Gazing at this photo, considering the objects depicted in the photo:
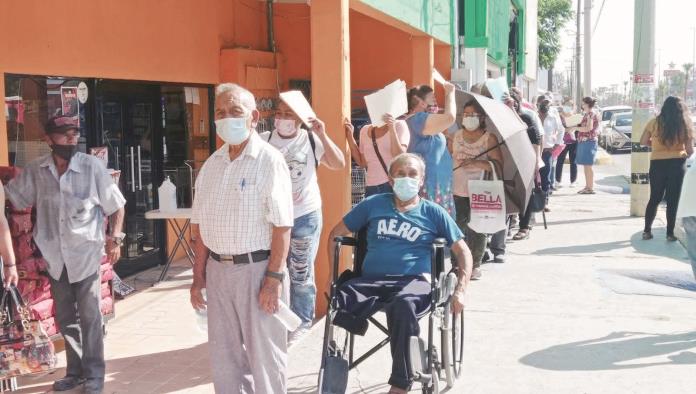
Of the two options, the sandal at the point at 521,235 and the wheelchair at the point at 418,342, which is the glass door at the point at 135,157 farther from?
the sandal at the point at 521,235

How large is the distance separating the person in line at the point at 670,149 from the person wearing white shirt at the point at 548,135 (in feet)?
8.46

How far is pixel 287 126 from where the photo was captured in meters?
Result: 5.88

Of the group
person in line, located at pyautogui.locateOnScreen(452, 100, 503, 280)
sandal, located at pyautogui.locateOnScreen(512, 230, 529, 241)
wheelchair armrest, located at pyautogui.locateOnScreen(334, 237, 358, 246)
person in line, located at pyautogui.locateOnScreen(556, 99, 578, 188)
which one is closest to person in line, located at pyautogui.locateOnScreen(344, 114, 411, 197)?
person in line, located at pyautogui.locateOnScreen(452, 100, 503, 280)

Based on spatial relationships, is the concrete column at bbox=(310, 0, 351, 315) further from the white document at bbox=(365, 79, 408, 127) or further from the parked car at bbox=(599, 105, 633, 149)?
the parked car at bbox=(599, 105, 633, 149)

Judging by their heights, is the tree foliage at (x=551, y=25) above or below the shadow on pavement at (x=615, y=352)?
above

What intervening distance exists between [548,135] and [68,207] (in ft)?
32.0

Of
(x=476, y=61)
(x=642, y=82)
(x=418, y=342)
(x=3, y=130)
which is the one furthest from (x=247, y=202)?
Result: (x=476, y=61)

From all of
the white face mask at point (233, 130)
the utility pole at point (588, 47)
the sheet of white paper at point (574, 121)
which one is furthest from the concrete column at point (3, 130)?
the utility pole at point (588, 47)

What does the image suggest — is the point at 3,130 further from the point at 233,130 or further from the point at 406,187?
the point at 406,187

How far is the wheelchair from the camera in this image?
4656 millimetres

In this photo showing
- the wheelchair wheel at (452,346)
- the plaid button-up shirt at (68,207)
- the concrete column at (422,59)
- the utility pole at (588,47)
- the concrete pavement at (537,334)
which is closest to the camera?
the wheelchair wheel at (452,346)

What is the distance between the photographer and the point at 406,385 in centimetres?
458

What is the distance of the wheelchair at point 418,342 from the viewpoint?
4.66 meters

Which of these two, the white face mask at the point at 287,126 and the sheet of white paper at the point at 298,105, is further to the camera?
the white face mask at the point at 287,126
